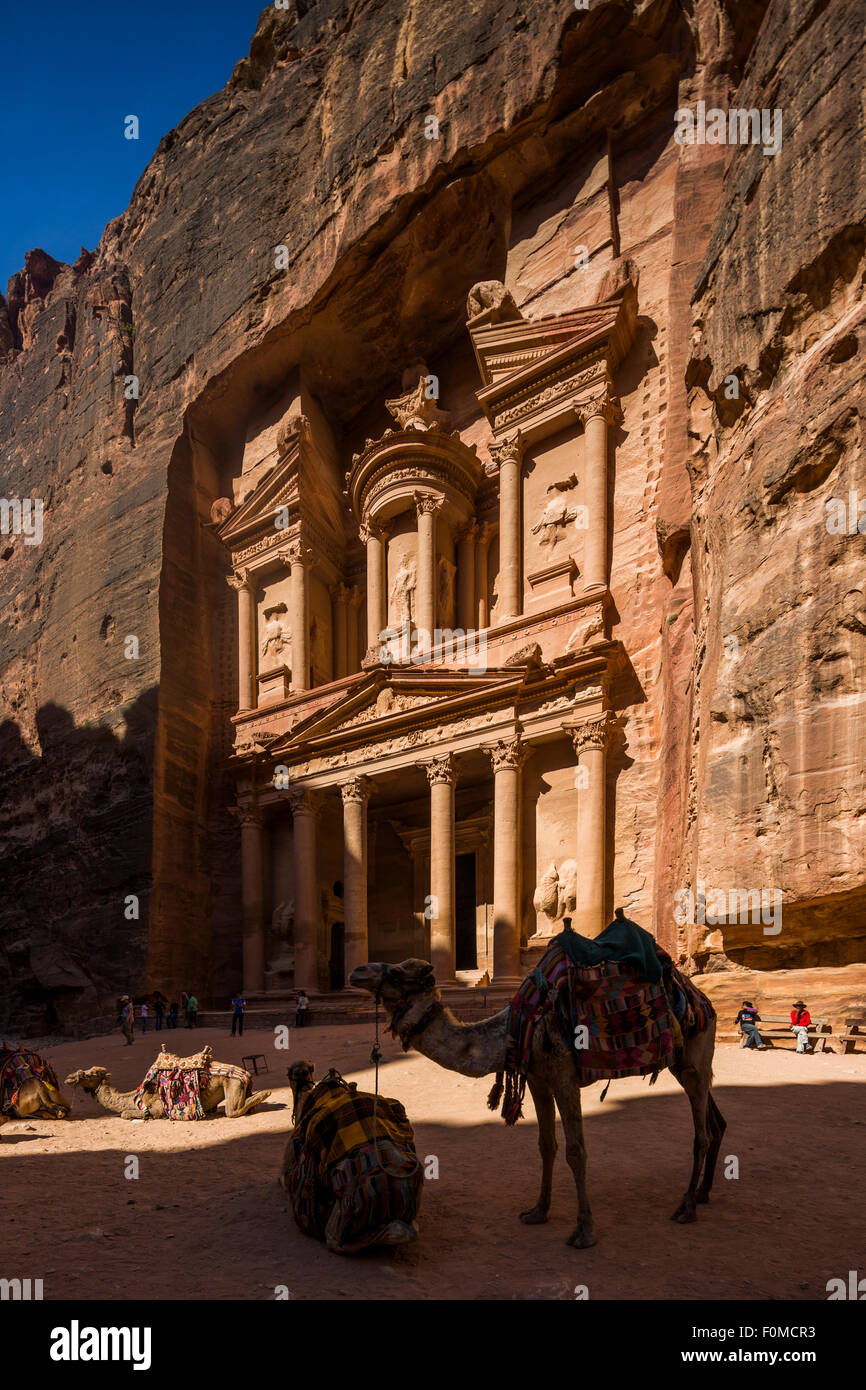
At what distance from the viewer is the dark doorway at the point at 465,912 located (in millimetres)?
24375

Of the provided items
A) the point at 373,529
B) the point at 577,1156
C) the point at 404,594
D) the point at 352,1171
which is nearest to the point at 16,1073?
the point at 352,1171

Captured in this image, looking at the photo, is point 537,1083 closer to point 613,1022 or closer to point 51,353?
point 613,1022

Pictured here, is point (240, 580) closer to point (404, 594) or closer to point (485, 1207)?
point (404, 594)

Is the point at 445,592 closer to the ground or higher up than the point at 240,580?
closer to the ground

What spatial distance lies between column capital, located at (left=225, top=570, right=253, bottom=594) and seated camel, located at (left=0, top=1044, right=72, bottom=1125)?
23277 mm

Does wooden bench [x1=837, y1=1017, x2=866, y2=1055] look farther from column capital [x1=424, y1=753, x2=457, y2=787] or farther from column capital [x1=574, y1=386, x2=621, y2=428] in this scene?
column capital [x1=574, y1=386, x2=621, y2=428]

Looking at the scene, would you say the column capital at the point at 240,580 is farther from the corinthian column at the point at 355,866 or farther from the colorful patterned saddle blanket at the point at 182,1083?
the colorful patterned saddle blanket at the point at 182,1083

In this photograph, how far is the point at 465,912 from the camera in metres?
25.1

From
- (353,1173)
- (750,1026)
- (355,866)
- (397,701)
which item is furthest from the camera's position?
(355,866)

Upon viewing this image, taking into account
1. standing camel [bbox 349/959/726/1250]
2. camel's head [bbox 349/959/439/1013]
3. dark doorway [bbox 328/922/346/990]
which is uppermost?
camel's head [bbox 349/959/439/1013]

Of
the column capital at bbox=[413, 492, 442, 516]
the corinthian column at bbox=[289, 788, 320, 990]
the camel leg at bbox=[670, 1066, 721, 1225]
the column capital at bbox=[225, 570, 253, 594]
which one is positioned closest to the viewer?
the camel leg at bbox=[670, 1066, 721, 1225]

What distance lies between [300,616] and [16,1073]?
70.2 feet

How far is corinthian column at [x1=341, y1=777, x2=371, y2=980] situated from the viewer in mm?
23312

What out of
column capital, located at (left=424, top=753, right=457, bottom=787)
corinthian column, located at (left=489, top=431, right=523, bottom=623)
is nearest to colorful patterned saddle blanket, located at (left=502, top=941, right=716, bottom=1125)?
column capital, located at (left=424, top=753, right=457, bottom=787)
